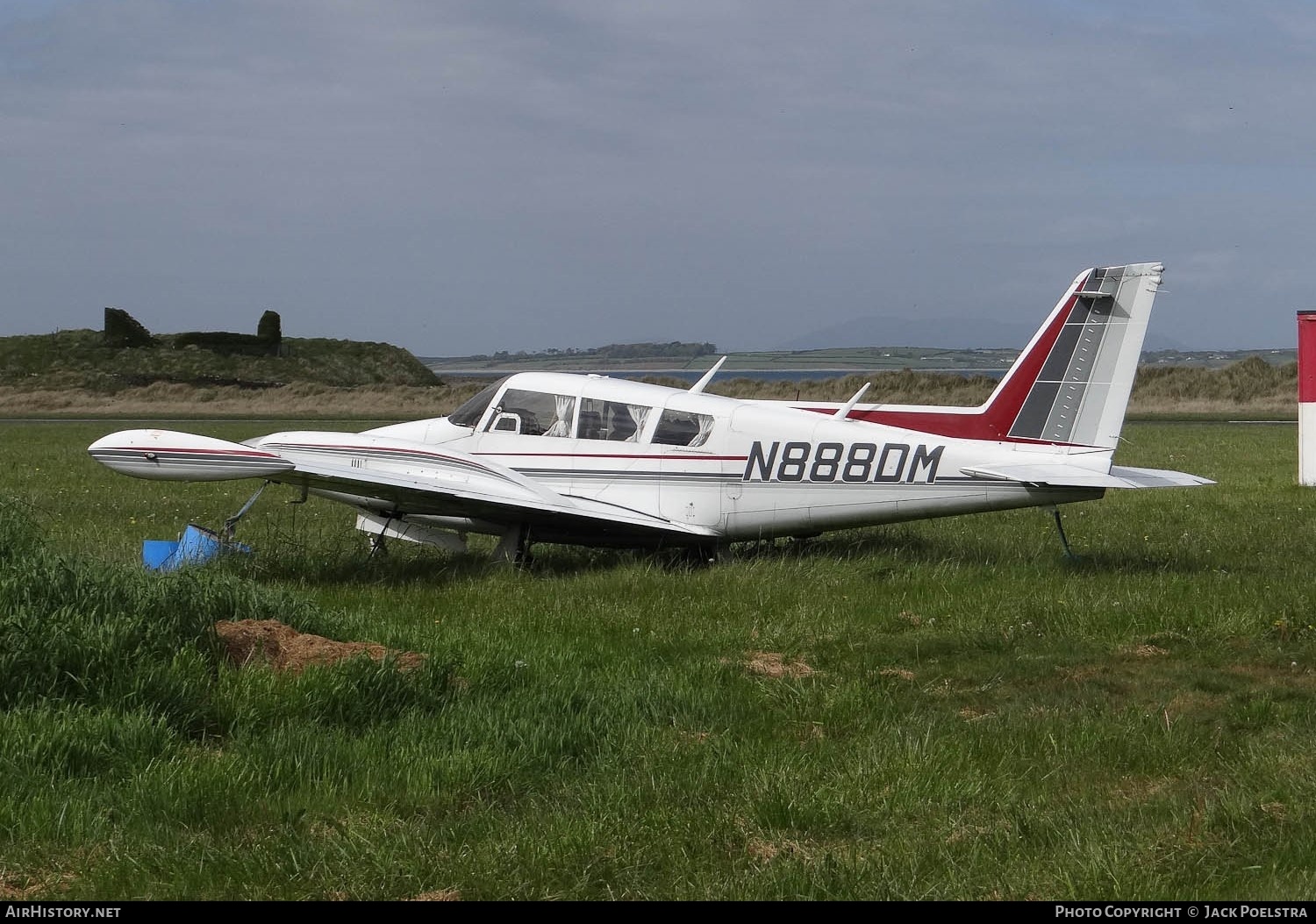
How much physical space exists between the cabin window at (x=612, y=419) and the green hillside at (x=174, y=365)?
54650mm

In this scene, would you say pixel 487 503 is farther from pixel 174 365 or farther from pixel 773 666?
pixel 174 365

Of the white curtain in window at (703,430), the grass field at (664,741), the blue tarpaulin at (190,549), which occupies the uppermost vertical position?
the white curtain in window at (703,430)

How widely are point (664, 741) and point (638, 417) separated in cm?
611

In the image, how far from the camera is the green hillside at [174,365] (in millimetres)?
63688

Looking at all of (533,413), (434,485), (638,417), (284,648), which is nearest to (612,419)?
(638,417)

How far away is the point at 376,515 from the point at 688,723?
21.0 feet

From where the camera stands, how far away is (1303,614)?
26.9 feet

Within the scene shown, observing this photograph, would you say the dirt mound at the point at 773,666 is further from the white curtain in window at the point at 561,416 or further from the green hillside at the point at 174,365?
the green hillside at the point at 174,365

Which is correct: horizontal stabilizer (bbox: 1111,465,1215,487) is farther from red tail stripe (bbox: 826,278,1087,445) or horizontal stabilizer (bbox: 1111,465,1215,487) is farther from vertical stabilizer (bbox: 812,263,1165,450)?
red tail stripe (bbox: 826,278,1087,445)

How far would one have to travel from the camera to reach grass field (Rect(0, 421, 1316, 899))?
4.31 meters

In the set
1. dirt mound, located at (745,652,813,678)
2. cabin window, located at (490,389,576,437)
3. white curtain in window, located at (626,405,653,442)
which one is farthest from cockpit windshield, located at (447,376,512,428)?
dirt mound, located at (745,652,813,678)

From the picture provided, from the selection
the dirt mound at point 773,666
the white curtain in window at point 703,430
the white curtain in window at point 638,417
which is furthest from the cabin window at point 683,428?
the dirt mound at point 773,666

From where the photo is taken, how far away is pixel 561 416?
39.1 feet

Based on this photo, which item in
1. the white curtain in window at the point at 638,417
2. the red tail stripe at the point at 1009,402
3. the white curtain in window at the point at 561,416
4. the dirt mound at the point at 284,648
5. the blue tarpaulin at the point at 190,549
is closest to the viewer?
the dirt mound at the point at 284,648
